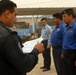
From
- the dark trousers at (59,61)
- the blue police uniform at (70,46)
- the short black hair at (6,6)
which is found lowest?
the dark trousers at (59,61)

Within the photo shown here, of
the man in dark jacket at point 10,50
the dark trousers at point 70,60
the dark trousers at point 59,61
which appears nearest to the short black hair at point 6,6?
the man in dark jacket at point 10,50

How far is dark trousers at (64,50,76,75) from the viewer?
3.92 meters

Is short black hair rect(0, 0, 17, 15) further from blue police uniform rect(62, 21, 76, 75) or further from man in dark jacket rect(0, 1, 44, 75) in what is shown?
blue police uniform rect(62, 21, 76, 75)

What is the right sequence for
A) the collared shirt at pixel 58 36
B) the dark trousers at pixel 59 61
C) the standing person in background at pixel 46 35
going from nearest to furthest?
the dark trousers at pixel 59 61
the collared shirt at pixel 58 36
the standing person in background at pixel 46 35

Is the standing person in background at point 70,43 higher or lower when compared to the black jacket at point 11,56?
lower

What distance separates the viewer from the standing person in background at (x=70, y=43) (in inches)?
152

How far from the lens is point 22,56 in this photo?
5.91ft

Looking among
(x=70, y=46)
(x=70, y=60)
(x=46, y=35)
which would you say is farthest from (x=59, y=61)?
(x=46, y=35)

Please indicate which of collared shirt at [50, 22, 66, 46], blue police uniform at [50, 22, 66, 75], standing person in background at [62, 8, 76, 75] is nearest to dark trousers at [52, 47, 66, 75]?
blue police uniform at [50, 22, 66, 75]

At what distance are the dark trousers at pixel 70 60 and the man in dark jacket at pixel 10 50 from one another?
2.06m

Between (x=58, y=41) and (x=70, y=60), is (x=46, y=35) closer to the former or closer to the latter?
(x=58, y=41)

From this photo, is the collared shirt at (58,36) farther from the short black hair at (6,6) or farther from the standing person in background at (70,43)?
the short black hair at (6,6)

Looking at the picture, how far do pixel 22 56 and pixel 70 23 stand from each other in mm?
2363

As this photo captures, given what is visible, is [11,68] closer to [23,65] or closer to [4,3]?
[23,65]
